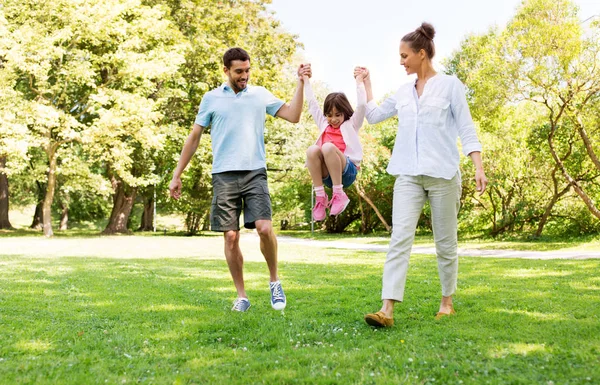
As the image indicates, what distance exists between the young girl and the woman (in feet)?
2.36

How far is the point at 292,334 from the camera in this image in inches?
171

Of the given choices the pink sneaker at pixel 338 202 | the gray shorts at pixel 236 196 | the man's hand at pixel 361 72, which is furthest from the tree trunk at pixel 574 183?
the gray shorts at pixel 236 196

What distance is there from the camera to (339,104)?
5.62m

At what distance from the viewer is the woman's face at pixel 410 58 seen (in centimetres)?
476

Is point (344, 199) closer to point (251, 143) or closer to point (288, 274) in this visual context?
point (251, 143)

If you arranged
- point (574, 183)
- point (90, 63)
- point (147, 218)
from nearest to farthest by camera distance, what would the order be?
point (574, 183) < point (90, 63) < point (147, 218)

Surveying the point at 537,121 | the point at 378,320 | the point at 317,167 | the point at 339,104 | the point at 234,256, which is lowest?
the point at 378,320

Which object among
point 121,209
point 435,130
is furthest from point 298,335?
point 121,209

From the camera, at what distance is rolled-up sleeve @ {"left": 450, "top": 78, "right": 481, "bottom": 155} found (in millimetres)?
4656

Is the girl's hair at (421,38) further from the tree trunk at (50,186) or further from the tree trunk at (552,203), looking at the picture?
the tree trunk at (50,186)

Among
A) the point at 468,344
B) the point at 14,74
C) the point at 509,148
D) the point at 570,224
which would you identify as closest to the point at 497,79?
the point at 509,148

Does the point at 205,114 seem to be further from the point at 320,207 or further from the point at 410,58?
the point at 410,58

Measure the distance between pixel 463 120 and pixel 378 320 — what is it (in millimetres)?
1826

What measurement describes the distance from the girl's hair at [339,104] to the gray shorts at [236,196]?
102 centimetres
